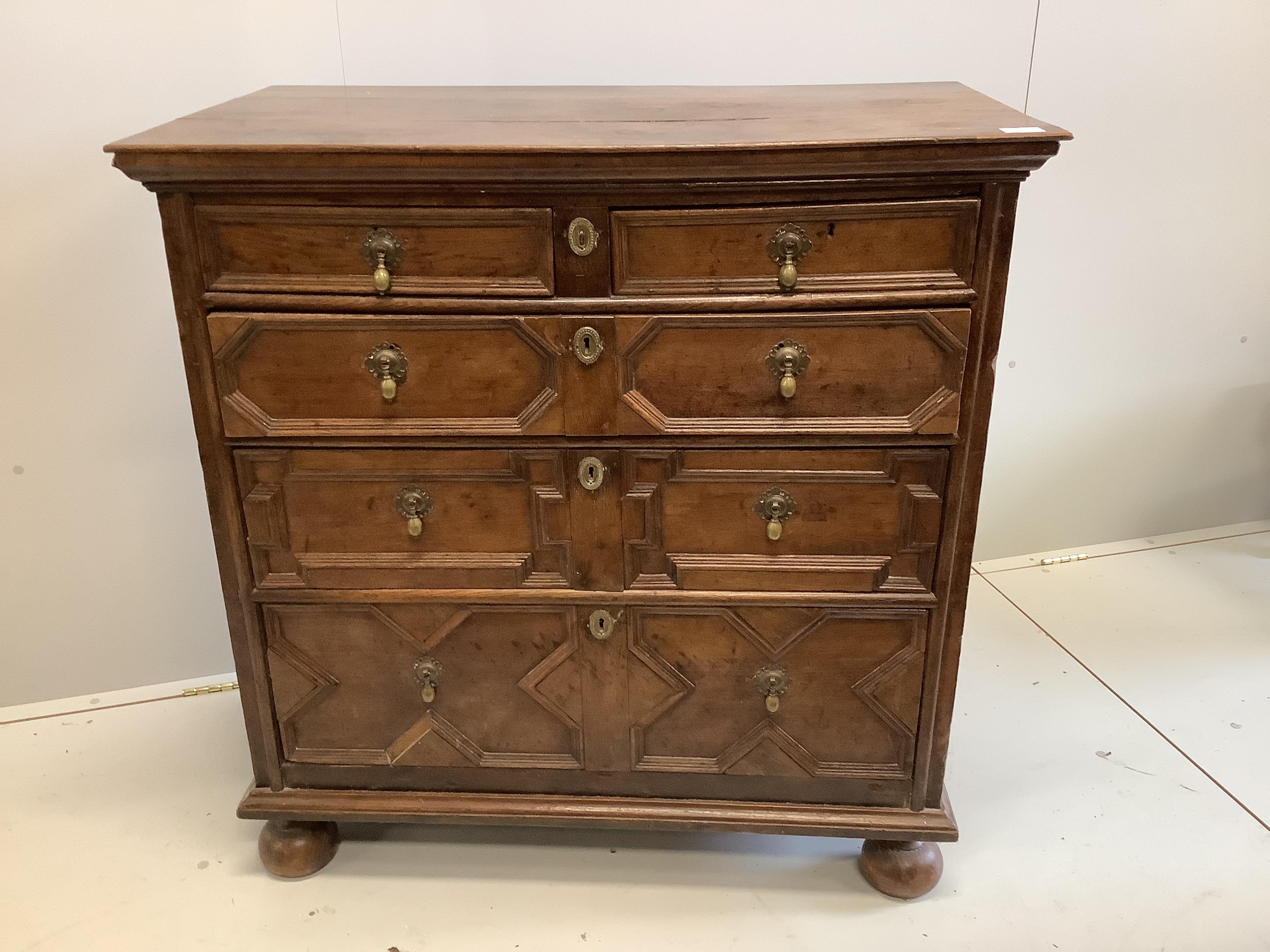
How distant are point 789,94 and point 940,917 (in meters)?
1.31

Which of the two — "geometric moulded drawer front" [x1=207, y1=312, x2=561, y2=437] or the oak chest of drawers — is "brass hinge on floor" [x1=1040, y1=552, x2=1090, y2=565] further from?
"geometric moulded drawer front" [x1=207, y1=312, x2=561, y2=437]

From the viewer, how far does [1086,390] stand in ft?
7.79

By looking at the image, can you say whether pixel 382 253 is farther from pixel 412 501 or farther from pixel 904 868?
pixel 904 868

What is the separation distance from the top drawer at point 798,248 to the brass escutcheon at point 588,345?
2.5 inches

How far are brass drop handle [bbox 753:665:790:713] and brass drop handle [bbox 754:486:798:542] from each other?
221 mm

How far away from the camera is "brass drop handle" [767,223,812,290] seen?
1.29 metres

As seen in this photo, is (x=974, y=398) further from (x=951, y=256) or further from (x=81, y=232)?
(x=81, y=232)

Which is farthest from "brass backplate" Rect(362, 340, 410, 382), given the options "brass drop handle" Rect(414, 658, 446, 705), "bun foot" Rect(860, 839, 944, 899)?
"bun foot" Rect(860, 839, 944, 899)

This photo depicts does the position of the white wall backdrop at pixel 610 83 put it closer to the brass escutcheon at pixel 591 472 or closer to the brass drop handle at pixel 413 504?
the brass drop handle at pixel 413 504

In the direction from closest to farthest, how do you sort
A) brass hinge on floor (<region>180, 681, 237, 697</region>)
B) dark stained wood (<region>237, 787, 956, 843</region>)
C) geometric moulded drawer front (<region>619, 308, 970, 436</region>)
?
geometric moulded drawer front (<region>619, 308, 970, 436</region>) < dark stained wood (<region>237, 787, 956, 843</region>) < brass hinge on floor (<region>180, 681, 237, 697</region>)

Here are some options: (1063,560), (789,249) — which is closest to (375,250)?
(789,249)

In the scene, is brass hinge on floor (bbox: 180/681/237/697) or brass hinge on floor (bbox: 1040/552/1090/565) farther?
brass hinge on floor (bbox: 1040/552/1090/565)

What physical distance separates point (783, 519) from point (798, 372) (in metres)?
0.21

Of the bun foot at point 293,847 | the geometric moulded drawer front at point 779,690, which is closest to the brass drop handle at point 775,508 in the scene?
the geometric moulded drawer front at point 779,690
